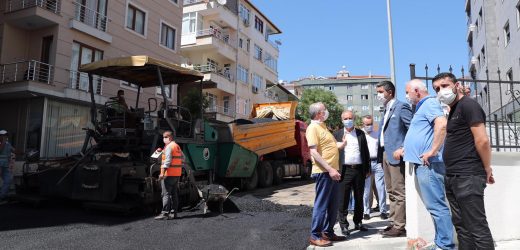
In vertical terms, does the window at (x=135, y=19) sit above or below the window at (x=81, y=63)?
above

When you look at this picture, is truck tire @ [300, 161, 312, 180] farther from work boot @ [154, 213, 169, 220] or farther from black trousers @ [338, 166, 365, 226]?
black trousers @ [338, 166, 365, 226]

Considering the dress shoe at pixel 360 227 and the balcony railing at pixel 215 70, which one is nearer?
the dress shoe at pixel 360 227

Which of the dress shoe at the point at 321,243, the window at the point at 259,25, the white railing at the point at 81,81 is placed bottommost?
the dress shoe at the point at 321,243

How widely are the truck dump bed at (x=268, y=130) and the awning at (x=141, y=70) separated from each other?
197 cm

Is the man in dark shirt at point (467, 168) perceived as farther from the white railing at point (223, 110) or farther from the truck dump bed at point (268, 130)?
the white railing at point (223, 110)

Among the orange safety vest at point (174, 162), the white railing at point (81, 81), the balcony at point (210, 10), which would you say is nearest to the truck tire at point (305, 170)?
the white railing at point (81, 81)

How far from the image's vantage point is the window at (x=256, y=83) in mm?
34353

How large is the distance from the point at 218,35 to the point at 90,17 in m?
13.0

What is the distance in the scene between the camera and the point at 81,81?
16938 mm

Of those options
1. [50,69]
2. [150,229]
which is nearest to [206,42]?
[50,69]

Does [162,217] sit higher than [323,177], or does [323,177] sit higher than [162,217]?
[323,177]

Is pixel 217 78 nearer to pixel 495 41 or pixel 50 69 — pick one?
pixel 50 69

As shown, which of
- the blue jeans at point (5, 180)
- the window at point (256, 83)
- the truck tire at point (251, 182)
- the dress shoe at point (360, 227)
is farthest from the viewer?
the window at point (256, 83)

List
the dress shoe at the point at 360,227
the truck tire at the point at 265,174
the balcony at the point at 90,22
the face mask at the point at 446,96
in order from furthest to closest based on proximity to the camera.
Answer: the balcony at the point at 90,22, the truck tire at the point at 265,174, the dress shoe at the point at 360,227, the face mask at the point at 446,96
